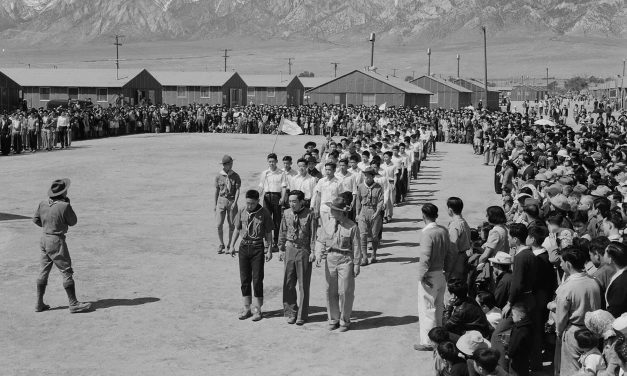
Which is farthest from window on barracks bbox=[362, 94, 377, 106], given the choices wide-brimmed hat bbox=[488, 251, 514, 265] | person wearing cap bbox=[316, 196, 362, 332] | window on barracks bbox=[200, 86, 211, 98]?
wide-brimmed hat bbox=[488, 251, 514, 265]

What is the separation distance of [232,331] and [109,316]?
1752mm

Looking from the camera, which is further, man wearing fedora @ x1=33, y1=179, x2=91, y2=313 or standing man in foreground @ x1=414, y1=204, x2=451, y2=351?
man wearing fedora @ x1=33, y1=179, x2=91, y2=313

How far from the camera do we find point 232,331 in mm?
10734

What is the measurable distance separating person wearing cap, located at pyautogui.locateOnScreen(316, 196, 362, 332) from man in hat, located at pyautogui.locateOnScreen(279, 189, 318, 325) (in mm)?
362

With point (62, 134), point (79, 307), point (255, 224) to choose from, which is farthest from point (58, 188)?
point (62, 134)

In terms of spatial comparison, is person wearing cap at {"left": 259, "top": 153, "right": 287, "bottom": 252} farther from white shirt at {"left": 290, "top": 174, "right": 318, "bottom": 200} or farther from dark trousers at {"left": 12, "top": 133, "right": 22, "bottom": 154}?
dark trousers at {"left": 12, "top": 133, "right": 22, "bottom": 154}

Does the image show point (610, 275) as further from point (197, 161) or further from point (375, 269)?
point (197, 161)

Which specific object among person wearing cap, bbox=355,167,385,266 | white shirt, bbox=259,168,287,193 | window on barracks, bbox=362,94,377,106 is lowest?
person wearing cap, bbox=355,167,385,266

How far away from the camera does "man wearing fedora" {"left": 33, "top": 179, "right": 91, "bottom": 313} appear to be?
11320 mm

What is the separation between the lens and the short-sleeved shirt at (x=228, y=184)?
14.9 meters

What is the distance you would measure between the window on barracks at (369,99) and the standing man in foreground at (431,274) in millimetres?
60148

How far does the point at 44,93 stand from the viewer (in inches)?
2552

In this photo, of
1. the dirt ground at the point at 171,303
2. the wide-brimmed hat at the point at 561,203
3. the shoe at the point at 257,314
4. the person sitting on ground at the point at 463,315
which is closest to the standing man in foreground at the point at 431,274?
the dirt ground at the point at 171,303

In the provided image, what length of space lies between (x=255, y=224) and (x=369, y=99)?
196 feet
